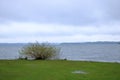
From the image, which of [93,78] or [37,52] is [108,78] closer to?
[93,78]

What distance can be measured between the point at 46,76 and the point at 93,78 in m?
3.07

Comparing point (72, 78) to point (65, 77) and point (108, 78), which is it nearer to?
point (65, 77)

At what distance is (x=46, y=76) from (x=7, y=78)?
2525 mm

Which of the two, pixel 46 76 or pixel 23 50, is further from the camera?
pixel 23 50

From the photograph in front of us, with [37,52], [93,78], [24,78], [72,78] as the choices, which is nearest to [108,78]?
[93,78]

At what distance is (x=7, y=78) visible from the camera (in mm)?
17859

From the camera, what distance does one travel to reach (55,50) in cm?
3722

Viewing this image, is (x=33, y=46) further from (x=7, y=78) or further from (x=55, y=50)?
(x=7, y=78)

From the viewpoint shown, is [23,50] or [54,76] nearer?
[54,76]

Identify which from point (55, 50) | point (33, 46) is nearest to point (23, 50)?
point (33, 46)

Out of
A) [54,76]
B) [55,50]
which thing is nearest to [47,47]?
[55,50]

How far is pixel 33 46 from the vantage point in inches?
1428

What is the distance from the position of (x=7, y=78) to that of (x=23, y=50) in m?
19.4

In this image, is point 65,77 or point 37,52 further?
point 37,52
